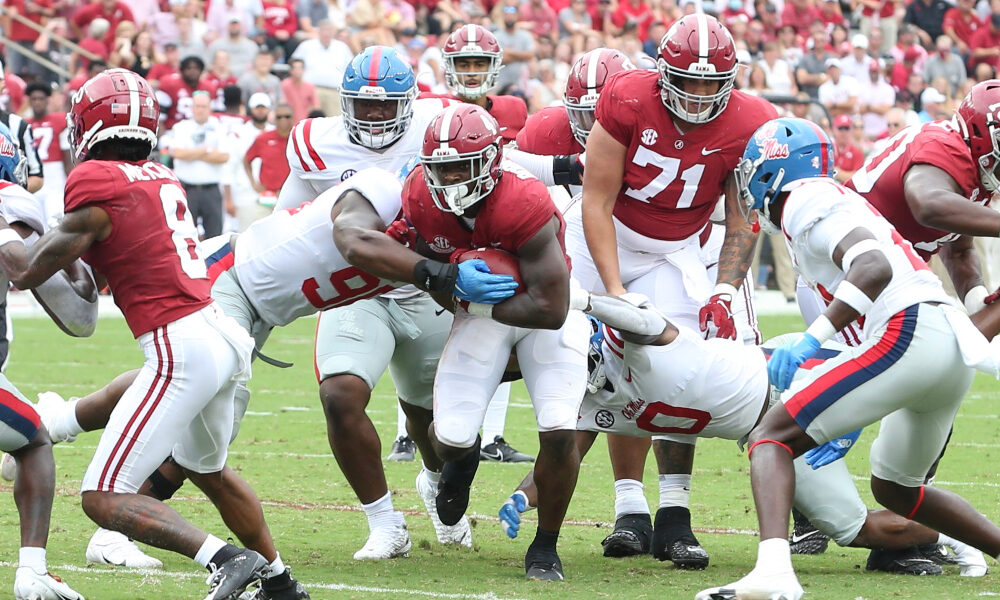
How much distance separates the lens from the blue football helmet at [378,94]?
18.9 feet

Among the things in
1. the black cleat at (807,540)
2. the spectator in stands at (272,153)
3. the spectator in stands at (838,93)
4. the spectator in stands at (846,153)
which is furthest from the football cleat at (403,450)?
the spectator in stands at (838,93)

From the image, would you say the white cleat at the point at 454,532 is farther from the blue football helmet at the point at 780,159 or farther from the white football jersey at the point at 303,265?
the blue football helmet at the point at 780,159

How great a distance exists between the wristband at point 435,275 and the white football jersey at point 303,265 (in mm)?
448

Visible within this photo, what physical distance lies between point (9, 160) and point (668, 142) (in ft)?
8.50

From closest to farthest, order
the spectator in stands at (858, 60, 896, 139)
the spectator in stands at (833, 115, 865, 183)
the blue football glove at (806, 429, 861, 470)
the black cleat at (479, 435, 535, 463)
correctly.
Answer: the blue football glove at (806, 429, 861, 470), the black cleat at (479, 435, 535, 463), the spectator in stands at (833, 115, 865, 183), the spectator in stands at (858, 60, 896, 139)

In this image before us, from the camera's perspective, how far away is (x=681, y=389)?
16.6 ft

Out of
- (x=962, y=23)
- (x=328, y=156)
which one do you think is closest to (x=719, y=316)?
(x=328, y=156)

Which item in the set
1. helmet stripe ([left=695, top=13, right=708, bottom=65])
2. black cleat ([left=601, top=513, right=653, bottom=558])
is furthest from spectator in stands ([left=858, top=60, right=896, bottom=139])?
black cleat ([left=601, top=513, right=653, bottom=558])

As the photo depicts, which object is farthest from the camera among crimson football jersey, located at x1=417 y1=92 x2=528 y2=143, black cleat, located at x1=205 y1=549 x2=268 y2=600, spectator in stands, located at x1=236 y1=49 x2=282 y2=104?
spectator in stands, located at x1=236 y1=49 x2=282 y2=104

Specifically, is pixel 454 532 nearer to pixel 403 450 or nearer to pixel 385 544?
pixel 385 544

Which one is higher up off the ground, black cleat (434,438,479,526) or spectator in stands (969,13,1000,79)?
black cleat (434,438,479,526)

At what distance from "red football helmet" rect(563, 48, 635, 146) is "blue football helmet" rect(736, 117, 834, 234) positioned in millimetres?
1698

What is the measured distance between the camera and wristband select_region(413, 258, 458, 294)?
15.2 feet

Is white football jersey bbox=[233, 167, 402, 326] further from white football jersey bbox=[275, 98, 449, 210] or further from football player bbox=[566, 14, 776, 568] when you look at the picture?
football player bbox=[566, 14, 776, 568]
